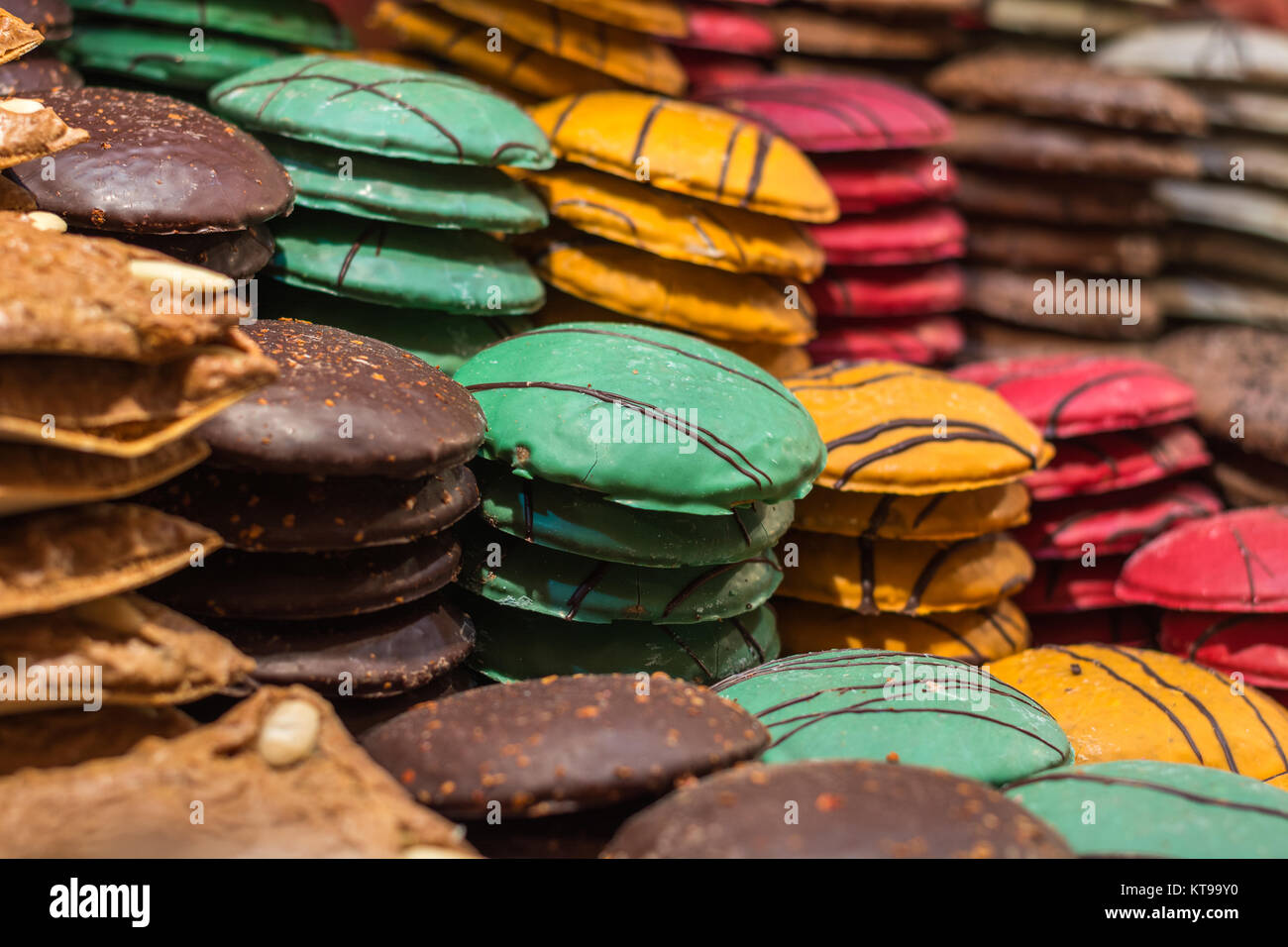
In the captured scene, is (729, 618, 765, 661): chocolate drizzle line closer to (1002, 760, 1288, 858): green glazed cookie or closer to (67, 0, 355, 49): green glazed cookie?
(1002, 760, 1288, 858): green glazed cookie

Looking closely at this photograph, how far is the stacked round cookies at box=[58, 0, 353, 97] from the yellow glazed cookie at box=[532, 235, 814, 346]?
2.90 feet

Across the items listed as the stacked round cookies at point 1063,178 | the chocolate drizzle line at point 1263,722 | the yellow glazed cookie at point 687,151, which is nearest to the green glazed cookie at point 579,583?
the yellow glazed cookie at point 687,151

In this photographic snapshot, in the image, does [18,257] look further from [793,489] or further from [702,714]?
[793,489]

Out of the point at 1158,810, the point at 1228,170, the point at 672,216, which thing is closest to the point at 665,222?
the point at 672,216

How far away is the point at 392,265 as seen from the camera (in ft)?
8.20

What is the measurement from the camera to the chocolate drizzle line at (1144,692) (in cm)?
241

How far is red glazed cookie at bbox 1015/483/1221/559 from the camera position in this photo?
323 centimetres

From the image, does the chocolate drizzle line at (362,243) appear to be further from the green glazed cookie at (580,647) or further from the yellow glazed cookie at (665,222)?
the green glazed cookie at (580,647)

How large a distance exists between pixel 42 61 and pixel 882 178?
2.20 meters

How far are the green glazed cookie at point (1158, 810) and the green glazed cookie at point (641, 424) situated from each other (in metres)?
0.71

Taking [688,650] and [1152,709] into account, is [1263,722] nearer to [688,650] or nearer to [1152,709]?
[1152,709]

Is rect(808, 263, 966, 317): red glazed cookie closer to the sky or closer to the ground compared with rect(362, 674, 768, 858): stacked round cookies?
closer to the sky

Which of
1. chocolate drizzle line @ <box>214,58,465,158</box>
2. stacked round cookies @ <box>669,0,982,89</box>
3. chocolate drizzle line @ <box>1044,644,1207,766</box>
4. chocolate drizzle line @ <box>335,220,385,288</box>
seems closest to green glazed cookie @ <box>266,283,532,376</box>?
chocolate drizzle line @ <box>335,220,385,288</box>

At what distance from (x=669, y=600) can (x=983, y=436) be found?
0.94 m
